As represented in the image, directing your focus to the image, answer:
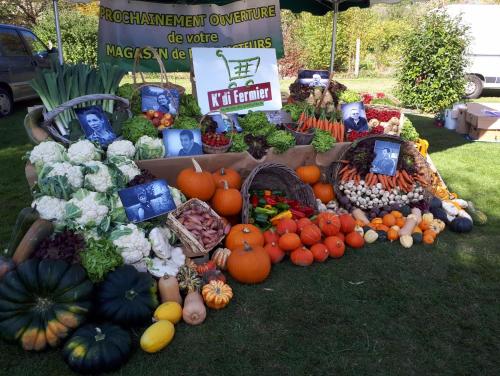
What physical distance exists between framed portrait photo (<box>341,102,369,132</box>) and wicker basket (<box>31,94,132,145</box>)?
8.93ft

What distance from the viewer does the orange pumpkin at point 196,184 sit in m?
3.94

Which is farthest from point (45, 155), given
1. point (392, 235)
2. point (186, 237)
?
point (392, 235)

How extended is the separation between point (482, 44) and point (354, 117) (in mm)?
9304

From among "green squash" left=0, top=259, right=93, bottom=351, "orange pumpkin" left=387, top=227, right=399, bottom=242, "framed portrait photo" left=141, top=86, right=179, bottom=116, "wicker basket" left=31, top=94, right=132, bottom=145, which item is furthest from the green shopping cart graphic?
"green squash" left=0, top=259, right=93, bottom=351

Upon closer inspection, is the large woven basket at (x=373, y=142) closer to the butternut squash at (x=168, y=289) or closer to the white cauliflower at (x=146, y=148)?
the white cauliflower at (x=146, y=148)

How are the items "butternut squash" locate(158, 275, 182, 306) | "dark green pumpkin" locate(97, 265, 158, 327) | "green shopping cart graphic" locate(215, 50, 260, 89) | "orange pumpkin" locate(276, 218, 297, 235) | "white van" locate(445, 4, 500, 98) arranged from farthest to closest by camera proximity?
"white van" locate(445, 4, 500, 98) → "green shopping cart graphic" locate(215, 50, 260, 89) → "orange pumpkin" locate(276, 218, 297, 235) → "butternut squash" locate(158, 275, 182, 306) → "dark green pumpkin" locate(97, 265, 158, 327)

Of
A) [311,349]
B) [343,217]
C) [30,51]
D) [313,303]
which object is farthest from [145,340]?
[30,51]

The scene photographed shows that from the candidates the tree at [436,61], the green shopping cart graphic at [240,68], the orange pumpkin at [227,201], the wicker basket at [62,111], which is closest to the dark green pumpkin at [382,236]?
the orange pumpkin at [227,201]

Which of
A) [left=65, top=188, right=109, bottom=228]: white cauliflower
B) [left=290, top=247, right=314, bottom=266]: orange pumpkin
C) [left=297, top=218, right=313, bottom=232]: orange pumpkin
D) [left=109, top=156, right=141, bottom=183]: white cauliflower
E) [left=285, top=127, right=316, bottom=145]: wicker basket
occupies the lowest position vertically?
[left=290, top=247, right=314, bottom=266]: orange pumpkin

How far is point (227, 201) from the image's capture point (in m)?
3.98

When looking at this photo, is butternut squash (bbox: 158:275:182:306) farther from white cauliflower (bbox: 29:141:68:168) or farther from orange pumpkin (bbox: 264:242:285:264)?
white cauliflower (bbox: 29:141:68:168)

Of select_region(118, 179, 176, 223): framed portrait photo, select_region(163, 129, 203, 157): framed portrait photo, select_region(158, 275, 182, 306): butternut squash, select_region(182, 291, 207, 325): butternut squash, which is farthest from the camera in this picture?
select_region(163, 129, 203, 157): framed portrait photo

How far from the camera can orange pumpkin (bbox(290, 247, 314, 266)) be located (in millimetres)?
3717

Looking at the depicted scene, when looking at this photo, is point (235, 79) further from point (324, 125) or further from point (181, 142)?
point (181, 142)
